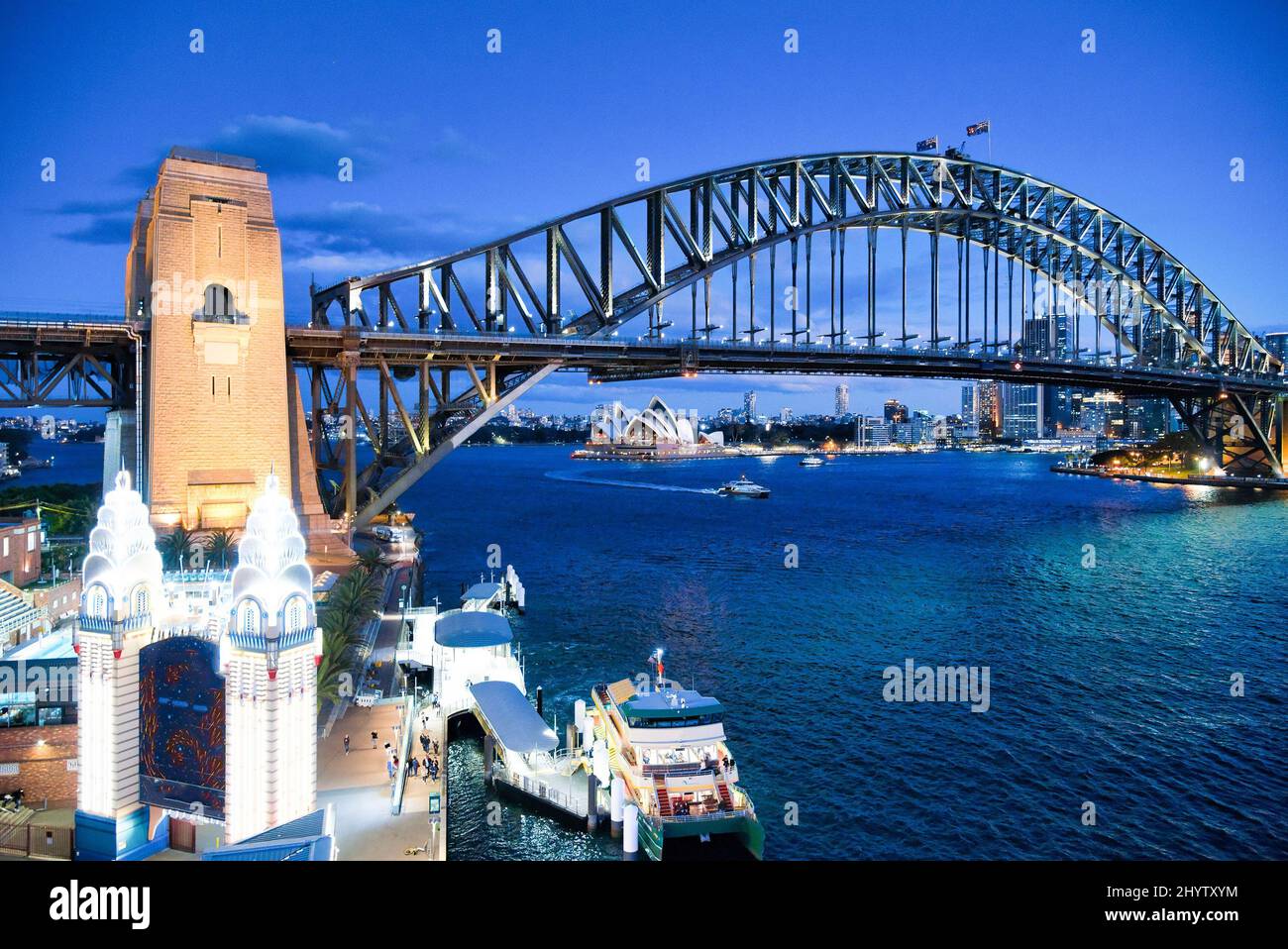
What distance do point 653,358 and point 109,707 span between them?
33126mm

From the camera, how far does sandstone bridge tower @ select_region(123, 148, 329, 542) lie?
91.0 feet

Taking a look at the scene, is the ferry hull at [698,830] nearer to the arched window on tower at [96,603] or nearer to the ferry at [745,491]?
the arched window on tower at [96,603]

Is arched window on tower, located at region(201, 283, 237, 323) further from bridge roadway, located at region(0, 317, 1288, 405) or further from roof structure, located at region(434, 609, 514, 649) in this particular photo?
roof structure, located at region(434, 609, 514, 649)

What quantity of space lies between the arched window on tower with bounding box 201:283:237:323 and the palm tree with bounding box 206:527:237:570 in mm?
7258

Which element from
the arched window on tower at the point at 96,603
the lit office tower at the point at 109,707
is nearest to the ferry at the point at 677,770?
the lit office tower at the point at 109,707

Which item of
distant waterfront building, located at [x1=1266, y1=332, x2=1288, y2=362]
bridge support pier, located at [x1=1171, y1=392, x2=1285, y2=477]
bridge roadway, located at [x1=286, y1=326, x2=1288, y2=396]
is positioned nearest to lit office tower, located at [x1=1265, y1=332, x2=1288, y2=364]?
distant waterfront building, located at [x1=1266, y1=332, x2=1288, y2=362]

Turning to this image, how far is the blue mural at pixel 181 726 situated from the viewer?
35.2 ft

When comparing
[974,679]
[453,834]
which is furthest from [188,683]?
[974,679]

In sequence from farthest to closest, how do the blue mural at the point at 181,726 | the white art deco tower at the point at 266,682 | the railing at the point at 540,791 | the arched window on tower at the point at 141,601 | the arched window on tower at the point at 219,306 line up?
the arched window on tower at the point at 219,306
the railing at the point at 540,791
the arched window on tower at the point at 141,601
the blue mural at the point at 181,726
the white art deco tower at the point at 266,682

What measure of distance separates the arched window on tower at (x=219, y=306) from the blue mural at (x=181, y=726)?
2068 centimetres

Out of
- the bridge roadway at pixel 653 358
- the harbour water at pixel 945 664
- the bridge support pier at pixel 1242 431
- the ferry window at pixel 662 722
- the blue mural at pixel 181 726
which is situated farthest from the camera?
the bridge support pier at pixel 1242 431

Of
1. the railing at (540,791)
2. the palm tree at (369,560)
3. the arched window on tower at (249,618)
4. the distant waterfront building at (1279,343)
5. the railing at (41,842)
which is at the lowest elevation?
the railing at (540,791)

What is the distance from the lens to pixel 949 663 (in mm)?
25938
